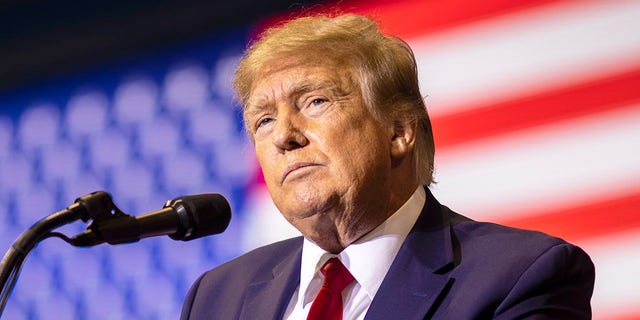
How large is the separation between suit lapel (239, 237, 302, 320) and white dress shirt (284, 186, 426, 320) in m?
0.02

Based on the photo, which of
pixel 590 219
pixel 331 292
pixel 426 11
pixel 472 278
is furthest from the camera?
pixel 426 11

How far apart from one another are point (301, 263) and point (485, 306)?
0.47m

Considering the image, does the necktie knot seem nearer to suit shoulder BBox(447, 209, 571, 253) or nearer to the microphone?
suit shoulder BBox(447, 209, 571, 253)

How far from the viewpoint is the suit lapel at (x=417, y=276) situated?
180 centimetres

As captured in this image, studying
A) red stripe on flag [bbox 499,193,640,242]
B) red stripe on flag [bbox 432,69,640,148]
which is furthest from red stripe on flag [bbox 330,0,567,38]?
red stripe on flag [bbox 499,193,640,242]

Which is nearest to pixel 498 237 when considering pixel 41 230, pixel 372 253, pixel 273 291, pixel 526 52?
pixel 372 253

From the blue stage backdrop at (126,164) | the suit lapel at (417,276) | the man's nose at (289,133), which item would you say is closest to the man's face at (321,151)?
the man's nose at (289,133)

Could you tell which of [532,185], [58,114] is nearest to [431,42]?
[532,185]

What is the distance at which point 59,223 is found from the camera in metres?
1.45

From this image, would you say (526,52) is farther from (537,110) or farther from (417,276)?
(417,276)

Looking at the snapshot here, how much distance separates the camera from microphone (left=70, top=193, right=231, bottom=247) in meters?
A: 1.48

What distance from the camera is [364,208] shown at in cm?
195

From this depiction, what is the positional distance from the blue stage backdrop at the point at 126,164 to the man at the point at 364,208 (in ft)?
2.37

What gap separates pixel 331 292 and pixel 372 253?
110mm
